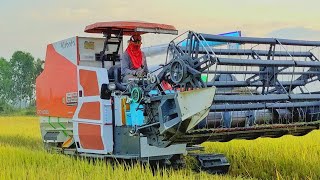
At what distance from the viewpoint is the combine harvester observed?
608 cm

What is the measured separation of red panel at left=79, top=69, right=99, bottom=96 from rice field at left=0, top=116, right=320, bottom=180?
1064mm

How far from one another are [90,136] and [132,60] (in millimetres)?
1391

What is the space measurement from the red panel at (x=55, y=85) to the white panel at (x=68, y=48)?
0.23 ft

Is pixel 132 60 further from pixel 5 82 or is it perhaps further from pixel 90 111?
pixel 5 82

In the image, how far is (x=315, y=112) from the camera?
A: 7.05 metres

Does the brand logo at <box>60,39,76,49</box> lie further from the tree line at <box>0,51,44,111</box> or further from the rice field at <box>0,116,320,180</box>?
the tree line at <box>0,51,44,111</box>

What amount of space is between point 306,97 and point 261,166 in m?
1.86

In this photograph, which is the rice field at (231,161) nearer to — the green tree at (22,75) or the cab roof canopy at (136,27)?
the cab roof canopy at (136,27)

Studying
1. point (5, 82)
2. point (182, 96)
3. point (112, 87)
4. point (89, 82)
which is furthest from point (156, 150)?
point (5, 82)

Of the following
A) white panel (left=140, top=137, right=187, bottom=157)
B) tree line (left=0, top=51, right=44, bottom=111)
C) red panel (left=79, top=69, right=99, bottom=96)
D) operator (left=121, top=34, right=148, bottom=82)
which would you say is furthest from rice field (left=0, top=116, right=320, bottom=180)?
tree line (left=0, top=51, right=44, bottom=111)

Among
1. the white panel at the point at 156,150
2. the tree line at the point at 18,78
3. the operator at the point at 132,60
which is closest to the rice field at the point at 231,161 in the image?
the white panel at the point at 156,150

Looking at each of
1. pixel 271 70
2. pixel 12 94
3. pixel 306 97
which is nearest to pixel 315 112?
pixel 306 97

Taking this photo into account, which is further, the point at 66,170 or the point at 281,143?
the point at 281,143

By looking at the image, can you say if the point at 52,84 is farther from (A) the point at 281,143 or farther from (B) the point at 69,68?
(A) the point at 281,143
